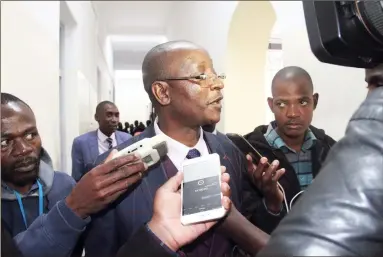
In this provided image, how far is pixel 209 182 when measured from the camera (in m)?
0.67

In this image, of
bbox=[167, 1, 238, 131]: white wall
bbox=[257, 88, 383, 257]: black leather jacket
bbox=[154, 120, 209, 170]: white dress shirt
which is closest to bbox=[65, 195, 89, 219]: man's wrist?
bbox=[154, 120, 209, 170]: white dress shirt

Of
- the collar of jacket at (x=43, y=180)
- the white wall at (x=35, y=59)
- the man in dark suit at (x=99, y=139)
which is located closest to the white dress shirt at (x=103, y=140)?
the man in dark suit at (x=99, y=139)

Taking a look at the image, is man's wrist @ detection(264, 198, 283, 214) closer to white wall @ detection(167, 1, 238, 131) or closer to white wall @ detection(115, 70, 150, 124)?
white wall @ detection(115, 70, 150, 124)

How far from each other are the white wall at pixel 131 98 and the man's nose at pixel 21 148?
278 mm

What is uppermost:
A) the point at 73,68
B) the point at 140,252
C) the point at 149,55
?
the point at 73,68

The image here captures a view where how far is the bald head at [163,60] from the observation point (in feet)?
2.92

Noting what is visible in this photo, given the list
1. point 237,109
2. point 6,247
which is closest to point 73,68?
point 237,109

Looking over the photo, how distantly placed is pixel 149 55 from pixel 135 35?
68 centimetres

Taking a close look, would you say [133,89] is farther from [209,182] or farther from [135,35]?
[135,35]

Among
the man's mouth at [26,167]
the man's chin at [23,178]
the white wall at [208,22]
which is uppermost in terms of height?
the white wall at [208,22]

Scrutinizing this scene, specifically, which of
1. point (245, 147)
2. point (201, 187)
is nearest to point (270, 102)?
point (245, 147)

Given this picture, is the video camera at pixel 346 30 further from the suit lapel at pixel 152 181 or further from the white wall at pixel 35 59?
the white wall at pixel 35 59

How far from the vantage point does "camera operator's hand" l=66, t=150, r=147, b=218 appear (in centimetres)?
67

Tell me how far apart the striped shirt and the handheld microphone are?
525 millimetres
